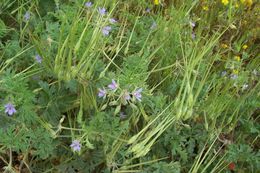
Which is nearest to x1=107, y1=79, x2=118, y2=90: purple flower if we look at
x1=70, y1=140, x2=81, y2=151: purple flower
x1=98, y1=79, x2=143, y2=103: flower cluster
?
x1=98, y1=79, x2=143, y2=103: flower cluster

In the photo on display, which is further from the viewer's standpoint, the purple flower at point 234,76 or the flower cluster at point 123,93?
the purple flower at point 234,76

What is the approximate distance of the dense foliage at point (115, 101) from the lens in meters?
1.42

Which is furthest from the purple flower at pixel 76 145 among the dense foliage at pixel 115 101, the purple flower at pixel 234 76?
the purple flower at pixel 234 76

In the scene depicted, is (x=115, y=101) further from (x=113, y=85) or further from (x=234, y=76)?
(x=234, y=76)

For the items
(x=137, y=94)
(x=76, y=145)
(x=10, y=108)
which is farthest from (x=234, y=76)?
(x=10, y=108)

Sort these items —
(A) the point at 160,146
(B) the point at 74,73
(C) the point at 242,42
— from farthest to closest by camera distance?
1. (C) the point at 242,42
2. (A) the point at 160,146
3. (B) the point at 74,73

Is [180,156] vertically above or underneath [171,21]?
underneath

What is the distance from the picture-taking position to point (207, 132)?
1.66 meters

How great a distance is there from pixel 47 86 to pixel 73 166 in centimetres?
28

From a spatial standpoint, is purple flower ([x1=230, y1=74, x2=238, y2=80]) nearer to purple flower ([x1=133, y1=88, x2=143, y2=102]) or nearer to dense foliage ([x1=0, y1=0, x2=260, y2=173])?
dense foliage ([x1=0, y1=0, x2=260, y2=173])

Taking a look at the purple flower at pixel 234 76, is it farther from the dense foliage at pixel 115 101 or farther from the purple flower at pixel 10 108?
the purple flower at pixel 10 108

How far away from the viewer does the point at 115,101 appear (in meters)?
1.35

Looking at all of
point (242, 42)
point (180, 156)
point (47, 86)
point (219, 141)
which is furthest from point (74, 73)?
point (242, 42)

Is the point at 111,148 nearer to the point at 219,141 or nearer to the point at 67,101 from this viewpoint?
the point at 67,101
